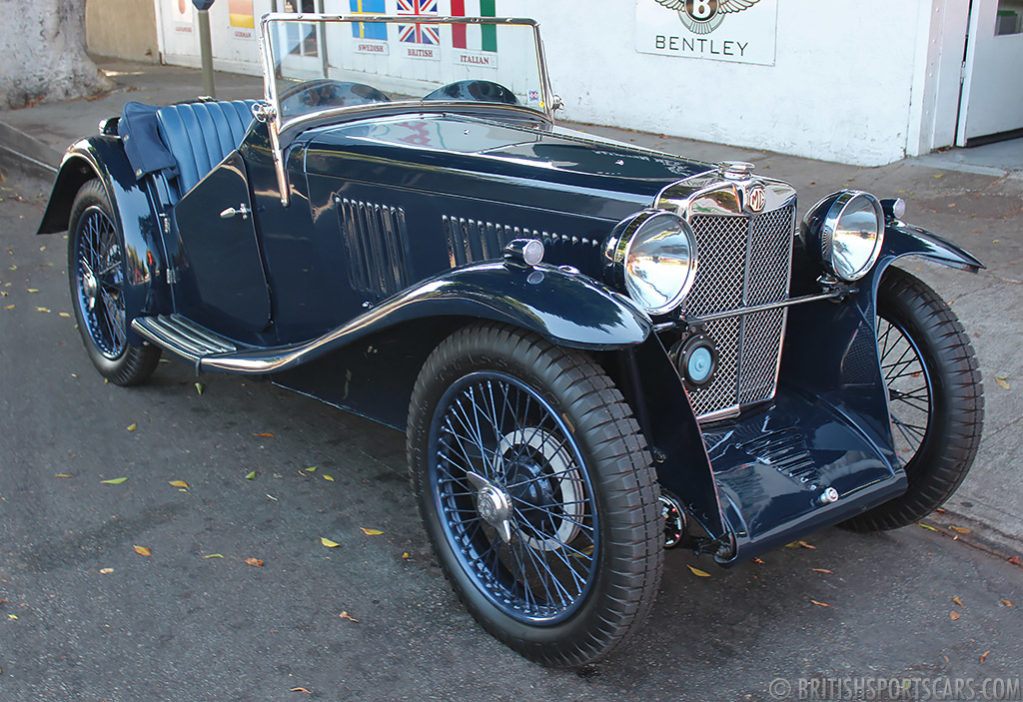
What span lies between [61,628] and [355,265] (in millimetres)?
1499

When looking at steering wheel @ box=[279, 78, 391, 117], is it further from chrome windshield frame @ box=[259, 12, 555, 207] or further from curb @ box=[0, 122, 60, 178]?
curb @ box=[0, 122, 60, 178]

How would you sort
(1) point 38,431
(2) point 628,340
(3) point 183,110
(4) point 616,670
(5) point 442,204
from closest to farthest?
(2) point 628,340 → (4) point 616,670 → (5) point 442,204 → (1) point 38,431 → (3) point 183,110

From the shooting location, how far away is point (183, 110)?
14.4ft

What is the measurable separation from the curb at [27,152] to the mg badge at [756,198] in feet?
25.8

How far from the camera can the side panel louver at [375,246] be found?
3.29 metres

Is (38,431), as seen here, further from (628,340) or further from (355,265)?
(628,340)

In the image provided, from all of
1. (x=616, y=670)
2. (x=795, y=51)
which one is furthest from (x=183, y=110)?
(x=795, y=51)

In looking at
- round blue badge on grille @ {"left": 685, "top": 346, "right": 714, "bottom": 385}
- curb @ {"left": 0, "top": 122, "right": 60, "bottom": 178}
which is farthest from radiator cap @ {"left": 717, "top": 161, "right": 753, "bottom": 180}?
curb @ {"left": 0, "top": 122, "right": 60, "bottom": 178}

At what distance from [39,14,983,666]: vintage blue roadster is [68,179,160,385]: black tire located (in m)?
0.26

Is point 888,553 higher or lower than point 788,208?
lower

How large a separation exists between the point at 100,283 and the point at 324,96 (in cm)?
165

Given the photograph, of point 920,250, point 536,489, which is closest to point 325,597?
point 536,489

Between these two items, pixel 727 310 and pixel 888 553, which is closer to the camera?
pixel 727 310

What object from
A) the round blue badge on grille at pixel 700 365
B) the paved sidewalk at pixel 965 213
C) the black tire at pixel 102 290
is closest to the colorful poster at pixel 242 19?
the paved sidewalk at pixel 965 213
